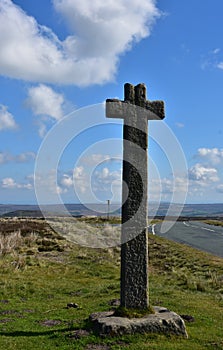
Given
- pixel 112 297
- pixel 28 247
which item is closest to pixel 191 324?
pixel 112 297

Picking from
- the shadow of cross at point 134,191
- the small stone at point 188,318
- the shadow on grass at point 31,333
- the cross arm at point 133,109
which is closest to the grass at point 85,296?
the shadow on grass at point 31,333

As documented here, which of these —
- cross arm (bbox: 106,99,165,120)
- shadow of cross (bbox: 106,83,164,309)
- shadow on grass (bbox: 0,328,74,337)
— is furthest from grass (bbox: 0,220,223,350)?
cross arm (bbox: 106,99,165,120)

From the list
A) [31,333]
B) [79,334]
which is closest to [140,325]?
[79,334]

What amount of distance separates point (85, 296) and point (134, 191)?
19.9 ft

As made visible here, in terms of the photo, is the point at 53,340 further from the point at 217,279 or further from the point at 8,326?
Result: the point at 217,279

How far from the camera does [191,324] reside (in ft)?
31.1

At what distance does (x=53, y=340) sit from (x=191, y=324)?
125 inches

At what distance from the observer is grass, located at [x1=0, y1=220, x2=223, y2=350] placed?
7.99 metres

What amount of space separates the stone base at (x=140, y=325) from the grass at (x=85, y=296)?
147 millimetres

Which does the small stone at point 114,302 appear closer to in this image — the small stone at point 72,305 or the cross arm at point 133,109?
the small stone at point 72,305

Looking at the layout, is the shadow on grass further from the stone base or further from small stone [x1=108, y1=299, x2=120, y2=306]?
small stone [x1=108, y1=299, x2=120, y2=306]

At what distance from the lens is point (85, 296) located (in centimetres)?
1359

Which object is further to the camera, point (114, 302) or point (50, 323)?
point (114, 302)

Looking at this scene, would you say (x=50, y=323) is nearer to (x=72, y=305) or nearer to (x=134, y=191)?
(x=72, y=305)
